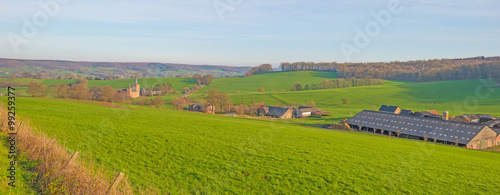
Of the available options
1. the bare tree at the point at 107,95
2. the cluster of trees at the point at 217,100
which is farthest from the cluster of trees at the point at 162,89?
the cluster of trees at the point at 217,100

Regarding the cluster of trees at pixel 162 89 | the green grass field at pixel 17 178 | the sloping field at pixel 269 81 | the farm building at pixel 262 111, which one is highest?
the sloping field at pixel 269 81

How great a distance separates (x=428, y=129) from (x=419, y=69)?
141981 millimetres

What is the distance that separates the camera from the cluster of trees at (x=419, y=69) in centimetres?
14038

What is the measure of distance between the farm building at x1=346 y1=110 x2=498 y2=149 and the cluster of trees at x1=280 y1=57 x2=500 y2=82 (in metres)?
109

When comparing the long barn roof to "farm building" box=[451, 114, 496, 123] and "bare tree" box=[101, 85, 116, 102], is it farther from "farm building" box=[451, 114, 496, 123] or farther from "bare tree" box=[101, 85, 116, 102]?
"bare tree" box=[101, 85, 116, 102]

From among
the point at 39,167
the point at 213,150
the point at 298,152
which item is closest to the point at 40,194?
the point at 39,167

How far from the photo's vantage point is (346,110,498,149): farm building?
1599 inches

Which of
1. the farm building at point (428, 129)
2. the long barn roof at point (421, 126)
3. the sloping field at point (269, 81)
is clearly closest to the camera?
the farm building at point (428, 129)

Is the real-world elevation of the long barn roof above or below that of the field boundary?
below

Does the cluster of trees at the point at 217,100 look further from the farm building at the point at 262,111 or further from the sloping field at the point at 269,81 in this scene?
the sloping field at the point at 269,81

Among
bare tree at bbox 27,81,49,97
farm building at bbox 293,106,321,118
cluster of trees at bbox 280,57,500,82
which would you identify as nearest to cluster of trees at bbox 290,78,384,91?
cluster of trees at bbox 280,57,500,82

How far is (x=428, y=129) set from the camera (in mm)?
44969

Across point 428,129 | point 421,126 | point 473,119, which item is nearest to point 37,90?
point 421,126

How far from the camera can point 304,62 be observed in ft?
649
